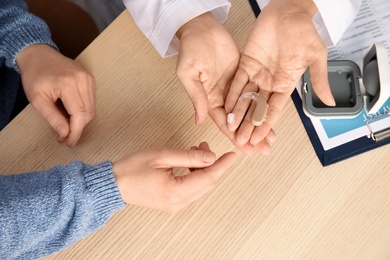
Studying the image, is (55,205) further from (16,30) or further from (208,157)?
(16,30)

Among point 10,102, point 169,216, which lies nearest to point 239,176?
point 169,216

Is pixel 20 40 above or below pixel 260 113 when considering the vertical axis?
above

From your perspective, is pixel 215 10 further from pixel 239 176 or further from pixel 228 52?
pixel 239 176

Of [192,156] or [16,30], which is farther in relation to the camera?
[16,30]

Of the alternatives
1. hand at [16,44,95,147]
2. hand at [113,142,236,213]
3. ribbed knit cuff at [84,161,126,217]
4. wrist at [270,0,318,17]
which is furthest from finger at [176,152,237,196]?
wrist at [270,0,318,17]

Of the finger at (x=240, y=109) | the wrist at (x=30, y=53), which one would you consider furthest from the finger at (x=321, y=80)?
the wrist at (x=30, y=53)

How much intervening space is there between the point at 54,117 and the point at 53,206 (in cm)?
16

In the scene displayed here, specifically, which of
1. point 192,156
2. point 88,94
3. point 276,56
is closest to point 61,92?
point 88,94

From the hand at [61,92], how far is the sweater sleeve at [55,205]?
84mm

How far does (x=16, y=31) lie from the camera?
32.1 inches

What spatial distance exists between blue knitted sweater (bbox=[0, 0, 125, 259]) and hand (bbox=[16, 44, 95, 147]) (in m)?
0.08

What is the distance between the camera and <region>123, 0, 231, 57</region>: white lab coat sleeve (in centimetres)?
79

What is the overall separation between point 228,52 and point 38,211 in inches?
16.6

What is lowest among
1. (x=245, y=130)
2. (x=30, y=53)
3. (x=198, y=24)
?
(x=245, y=130)
